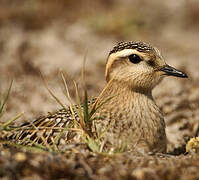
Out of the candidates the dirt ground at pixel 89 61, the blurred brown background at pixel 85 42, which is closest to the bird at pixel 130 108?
the dirt ground at pixel 89 61

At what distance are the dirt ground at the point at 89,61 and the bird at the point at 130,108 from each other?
0.45 meters

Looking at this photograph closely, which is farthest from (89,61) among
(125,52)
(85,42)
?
(125,52)

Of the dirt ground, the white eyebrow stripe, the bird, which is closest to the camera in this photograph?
the dirt ground

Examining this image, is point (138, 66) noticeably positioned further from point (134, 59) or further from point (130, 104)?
point (130, 104)

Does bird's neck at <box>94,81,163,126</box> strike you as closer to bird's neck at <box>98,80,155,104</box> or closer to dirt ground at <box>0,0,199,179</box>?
bird's neck at <box>98,80,155,104</box>

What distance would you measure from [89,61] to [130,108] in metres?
4.28

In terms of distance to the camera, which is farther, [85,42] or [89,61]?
[85,42]

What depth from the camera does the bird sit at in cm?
399

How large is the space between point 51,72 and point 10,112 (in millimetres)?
1976

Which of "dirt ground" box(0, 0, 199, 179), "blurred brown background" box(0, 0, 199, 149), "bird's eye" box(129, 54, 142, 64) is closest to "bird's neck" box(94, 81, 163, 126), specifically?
"bird's eye" box(129, 54, 142, 64)

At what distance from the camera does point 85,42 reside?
9.20 meters

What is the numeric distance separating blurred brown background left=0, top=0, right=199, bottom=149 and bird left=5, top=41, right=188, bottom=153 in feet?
4.81

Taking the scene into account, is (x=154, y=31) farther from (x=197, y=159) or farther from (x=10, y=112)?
(x=197, y=159)

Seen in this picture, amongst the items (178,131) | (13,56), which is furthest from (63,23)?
(178,131)
